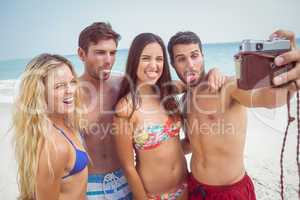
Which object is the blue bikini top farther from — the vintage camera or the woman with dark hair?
the vintage camera

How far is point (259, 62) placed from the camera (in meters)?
0.85

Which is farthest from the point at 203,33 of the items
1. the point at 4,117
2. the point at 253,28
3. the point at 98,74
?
the point at 98,74

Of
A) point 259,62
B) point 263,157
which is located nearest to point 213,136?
point 259,62

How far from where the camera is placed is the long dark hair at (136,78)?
1497mm

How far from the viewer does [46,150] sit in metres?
1.19

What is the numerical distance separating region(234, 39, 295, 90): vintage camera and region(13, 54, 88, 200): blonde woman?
85 centimetres

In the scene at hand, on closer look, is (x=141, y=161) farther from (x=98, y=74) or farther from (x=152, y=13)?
(x=152, y=13)

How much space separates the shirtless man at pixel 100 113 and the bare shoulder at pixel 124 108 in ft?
0.74

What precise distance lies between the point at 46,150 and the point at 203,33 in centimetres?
1227

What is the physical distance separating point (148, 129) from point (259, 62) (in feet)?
2.64

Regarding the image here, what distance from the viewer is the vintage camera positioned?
32.2 inches

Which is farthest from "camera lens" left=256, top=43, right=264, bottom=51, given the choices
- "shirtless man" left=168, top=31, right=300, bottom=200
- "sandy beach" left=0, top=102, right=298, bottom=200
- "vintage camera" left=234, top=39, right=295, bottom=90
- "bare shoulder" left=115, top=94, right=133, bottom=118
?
"sandy beach" left=0, top=102, right=298, bottom=200

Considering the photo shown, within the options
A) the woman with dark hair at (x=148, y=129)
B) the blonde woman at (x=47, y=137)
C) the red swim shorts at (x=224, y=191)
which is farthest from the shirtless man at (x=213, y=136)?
the blonde woman at (x=47, y=137)

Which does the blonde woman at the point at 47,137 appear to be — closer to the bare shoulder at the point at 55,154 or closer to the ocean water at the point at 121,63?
the bare shoulder at the point at 55,154
